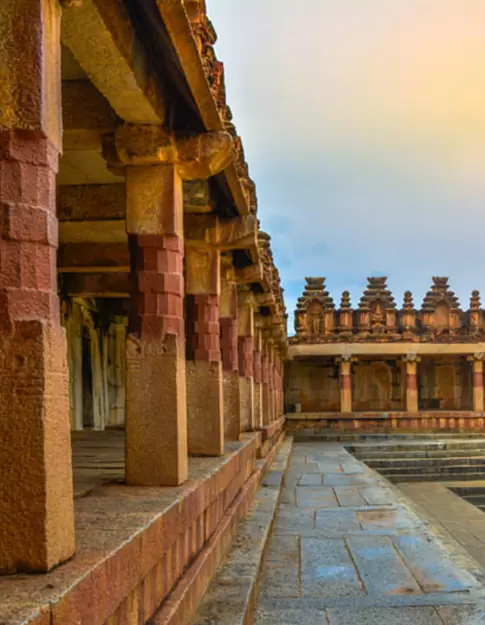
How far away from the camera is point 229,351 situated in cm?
867

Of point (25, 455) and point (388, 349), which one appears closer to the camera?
point (25, 455)

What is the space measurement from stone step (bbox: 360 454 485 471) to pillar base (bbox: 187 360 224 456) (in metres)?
10.6

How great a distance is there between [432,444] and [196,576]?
15.2m

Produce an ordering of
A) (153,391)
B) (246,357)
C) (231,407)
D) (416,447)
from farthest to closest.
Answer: (416,447) < (246,357) < (231,407) < (153,391)

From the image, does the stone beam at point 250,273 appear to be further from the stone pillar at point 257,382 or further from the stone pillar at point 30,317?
the stone pillar at point 30,317

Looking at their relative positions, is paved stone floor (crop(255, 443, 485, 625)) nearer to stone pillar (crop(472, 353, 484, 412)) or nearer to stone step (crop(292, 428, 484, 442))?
stone step (crop(292, 428, 484, 442))

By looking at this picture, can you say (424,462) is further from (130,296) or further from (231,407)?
(130,296)

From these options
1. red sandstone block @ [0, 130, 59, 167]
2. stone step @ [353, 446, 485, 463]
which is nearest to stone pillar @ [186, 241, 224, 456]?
red sandstone block @ [0, 130, 59, 167]

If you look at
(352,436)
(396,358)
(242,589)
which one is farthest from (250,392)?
(396,358)

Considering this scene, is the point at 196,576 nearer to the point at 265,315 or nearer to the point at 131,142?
the point at 131,142

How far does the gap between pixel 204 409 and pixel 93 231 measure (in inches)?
127

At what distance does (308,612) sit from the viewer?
180 inches

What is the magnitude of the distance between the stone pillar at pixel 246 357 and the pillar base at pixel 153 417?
234 inches

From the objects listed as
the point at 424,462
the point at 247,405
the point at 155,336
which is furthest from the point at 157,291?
the point at 424,462
